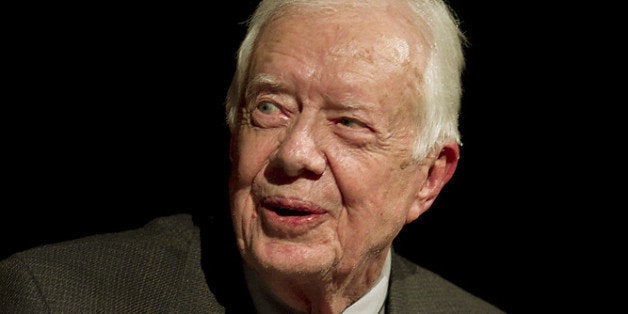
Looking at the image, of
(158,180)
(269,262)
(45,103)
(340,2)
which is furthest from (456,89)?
(45,103)

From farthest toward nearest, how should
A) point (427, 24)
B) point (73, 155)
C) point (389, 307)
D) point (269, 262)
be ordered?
point (73, 155) < point (389, 307) < point (427, 24) < point (269, 262)

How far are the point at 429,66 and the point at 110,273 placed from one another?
96 centimetres

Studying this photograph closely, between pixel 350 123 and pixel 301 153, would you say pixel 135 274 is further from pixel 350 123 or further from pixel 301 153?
pixel 350 123

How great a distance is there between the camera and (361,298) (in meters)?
2.44

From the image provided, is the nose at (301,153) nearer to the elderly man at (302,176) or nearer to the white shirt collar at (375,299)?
the elderly man at (302,176)

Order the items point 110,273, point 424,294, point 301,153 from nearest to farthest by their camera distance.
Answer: point 301,153, point 110,273, point 424,294

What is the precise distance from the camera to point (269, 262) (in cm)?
210

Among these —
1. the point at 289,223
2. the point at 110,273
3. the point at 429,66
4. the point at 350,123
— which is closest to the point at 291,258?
the point at 289,223

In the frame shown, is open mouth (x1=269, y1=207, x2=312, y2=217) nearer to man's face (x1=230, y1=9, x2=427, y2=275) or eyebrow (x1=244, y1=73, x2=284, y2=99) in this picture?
man's face (x1=230, y1=9, x2=427, y2=275)

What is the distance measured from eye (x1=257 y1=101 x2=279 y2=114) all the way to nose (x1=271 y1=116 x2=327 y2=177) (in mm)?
71

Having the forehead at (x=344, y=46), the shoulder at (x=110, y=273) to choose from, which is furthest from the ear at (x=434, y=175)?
the shoulder at (x=110, y=273)

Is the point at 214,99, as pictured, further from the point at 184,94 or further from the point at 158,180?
the point at 158,180

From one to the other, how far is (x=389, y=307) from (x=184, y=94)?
94 cm

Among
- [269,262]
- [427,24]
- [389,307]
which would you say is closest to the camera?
[269,262]
